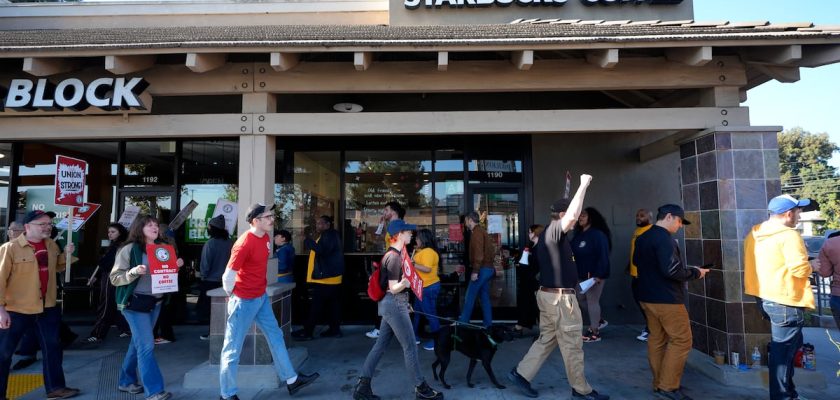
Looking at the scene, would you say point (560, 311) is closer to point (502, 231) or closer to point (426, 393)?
point (426, 393)

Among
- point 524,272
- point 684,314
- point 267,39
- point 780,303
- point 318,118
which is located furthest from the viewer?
point 524,272

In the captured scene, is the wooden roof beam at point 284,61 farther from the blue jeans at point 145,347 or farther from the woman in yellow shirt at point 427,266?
the blue jeans at point 145,347

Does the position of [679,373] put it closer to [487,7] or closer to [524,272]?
[524,272]

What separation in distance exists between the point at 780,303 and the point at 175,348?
6.96 metres

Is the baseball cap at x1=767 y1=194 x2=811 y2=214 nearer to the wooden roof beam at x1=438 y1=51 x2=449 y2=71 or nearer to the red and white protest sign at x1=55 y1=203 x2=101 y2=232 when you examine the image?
the wooden roof beam at x1=438 y1=51 x2=449 y2=71

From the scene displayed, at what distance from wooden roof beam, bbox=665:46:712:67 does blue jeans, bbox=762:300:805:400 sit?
8.14 ft

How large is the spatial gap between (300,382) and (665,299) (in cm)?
358

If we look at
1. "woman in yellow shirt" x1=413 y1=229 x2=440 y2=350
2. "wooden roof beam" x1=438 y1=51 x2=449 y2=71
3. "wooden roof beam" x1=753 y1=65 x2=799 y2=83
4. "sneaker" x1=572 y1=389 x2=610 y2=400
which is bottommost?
"sneaker" x1=572 y1=389 x2=610 y2=400

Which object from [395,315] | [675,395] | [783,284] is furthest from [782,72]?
[395,315]

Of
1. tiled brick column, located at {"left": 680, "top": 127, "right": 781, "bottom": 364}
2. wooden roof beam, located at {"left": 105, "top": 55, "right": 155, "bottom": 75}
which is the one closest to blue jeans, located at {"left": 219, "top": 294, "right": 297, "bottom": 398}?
wooden roof beam, located at {"left": 105, "top": 55, "right": 155, "bottom": 75}

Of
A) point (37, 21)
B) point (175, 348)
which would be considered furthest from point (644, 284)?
point (37, 21)

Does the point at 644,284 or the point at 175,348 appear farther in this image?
the point at 175,348

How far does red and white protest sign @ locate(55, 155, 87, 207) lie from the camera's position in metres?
5.23

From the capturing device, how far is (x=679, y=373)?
412 cm
